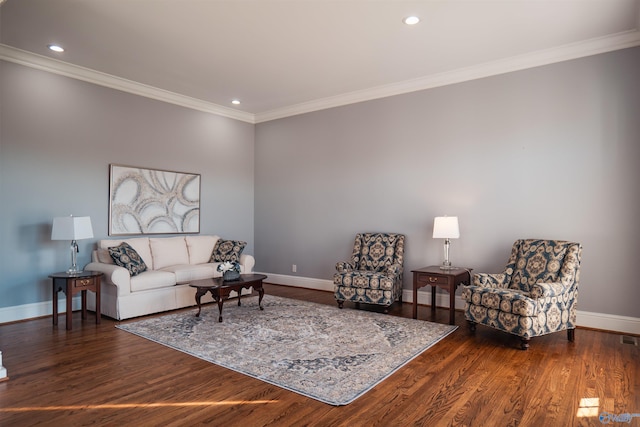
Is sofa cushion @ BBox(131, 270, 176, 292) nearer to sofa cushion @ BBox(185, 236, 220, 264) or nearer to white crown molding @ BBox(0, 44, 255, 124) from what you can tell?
sofa cushion @ BBox(185, 236, 220, 264)

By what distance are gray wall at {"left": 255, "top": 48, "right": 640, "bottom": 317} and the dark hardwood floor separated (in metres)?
1.27

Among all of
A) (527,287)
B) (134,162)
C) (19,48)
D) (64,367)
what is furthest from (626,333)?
(19,48)

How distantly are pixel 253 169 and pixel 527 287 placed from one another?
16.6ft

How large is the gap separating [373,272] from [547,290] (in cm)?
213

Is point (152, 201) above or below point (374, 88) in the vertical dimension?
below

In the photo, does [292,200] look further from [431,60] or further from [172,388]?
[172,388]

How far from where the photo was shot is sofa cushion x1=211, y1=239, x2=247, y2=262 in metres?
6.05

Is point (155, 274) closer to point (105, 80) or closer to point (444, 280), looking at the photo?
point (105, 80)

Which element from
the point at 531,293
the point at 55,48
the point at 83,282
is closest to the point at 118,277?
the point at 83,282

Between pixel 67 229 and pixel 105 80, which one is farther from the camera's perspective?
pixel 105 80

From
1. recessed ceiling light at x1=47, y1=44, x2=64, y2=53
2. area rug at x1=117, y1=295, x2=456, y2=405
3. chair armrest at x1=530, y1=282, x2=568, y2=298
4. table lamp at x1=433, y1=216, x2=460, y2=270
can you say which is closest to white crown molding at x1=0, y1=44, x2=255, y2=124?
recessed ceiling light at x1=47, y1=44, x2=64, y2=53

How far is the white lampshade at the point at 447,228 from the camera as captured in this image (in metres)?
4.75

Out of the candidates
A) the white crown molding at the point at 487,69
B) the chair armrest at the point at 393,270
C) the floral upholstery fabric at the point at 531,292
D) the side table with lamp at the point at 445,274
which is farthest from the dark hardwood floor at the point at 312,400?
the white crown molding at the point at 487,69

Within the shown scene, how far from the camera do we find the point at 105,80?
5.35m
